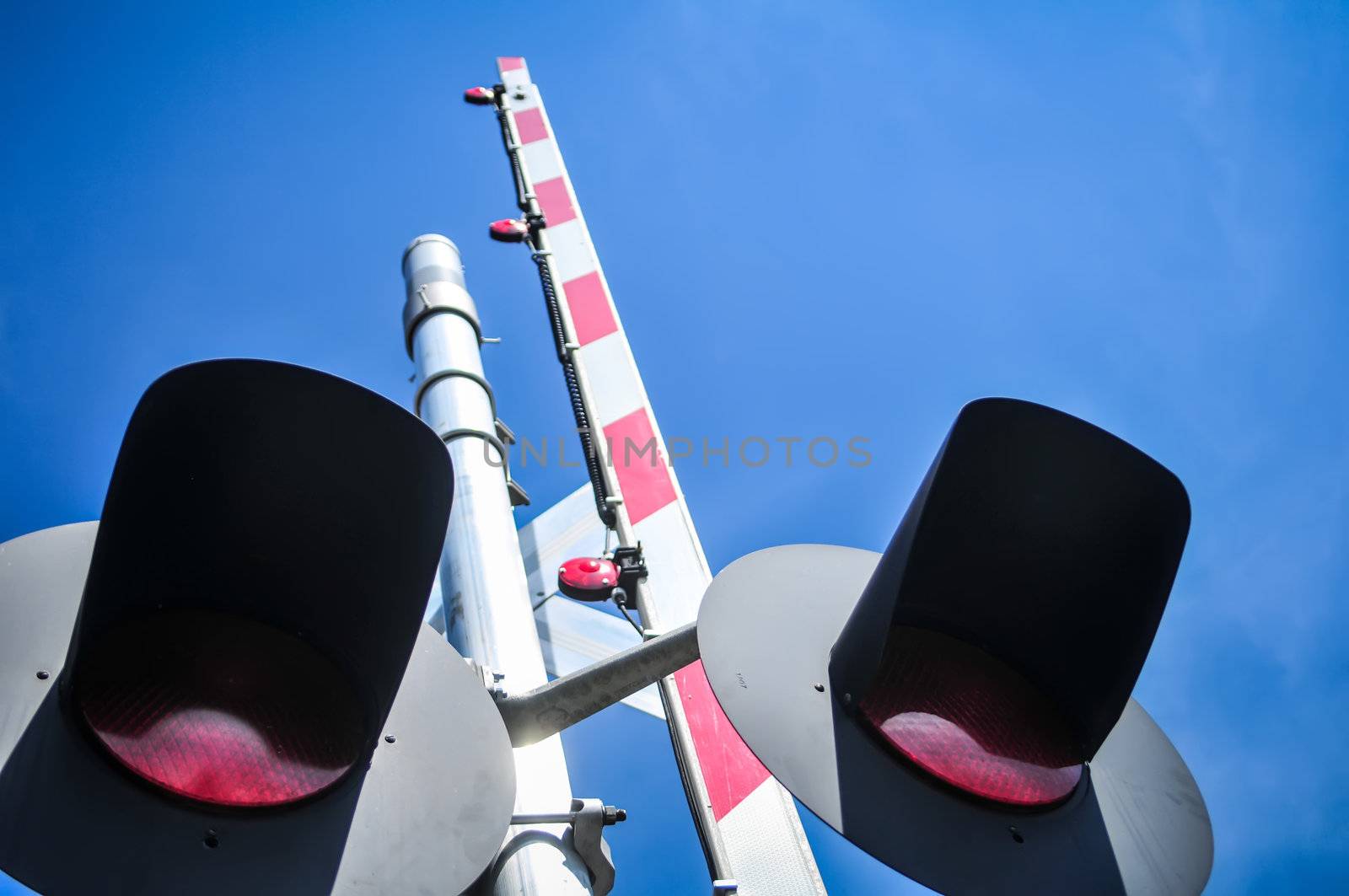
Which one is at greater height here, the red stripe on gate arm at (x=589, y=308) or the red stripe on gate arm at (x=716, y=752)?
the red stripe on gate arm at (x=589, y=308)

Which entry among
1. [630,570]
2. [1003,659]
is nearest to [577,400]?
[630,570]

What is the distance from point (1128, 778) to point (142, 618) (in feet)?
3.90

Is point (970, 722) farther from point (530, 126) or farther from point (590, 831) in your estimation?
point (530, 126)

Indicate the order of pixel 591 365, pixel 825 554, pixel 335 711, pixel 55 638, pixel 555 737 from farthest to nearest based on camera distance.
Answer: pixel 591 365
pixel 555 737
pixel 825 554
pixel 335 711
pixel 55 638

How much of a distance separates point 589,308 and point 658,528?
93cm

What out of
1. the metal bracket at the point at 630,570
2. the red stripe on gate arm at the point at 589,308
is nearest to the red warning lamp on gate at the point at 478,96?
the red stripe on gate arm at the point at 589,308

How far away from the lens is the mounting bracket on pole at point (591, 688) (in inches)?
53.5

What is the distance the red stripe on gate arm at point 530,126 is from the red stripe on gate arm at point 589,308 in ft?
2.85

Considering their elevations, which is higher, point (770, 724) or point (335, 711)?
point (770, 724)

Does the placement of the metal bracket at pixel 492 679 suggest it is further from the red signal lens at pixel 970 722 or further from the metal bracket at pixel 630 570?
the metal bracket at pixel 630 570

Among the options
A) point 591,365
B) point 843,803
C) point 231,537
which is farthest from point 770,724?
point 591,365

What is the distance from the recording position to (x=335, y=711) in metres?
1.16

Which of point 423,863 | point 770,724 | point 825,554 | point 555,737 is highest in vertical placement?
point 825,554

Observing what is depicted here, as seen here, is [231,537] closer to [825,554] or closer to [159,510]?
[159,510]
